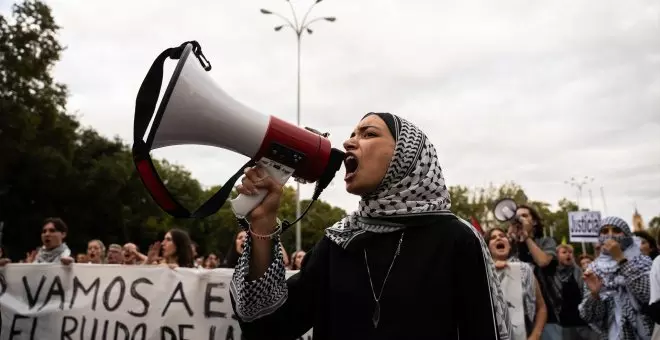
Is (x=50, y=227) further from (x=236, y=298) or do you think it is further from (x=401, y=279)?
(x=401, y=279)

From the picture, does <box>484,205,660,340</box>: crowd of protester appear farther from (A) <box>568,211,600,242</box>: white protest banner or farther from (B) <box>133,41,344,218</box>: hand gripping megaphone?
(A) <box>568,211,600,242</box>: white protest banner

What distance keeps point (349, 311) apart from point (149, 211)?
25003 mm

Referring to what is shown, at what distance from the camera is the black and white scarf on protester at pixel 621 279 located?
15.3 ft

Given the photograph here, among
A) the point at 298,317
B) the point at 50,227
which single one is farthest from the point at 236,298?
the point at 50,227

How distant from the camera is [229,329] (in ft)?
14.0

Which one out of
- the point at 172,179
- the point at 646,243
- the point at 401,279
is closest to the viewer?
the point at 401,279

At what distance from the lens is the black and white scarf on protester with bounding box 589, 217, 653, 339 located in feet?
15.3

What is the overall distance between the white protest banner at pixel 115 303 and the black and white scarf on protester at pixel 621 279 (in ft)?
8.42

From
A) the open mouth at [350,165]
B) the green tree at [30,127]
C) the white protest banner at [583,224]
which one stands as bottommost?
the open mouth at [350,165]

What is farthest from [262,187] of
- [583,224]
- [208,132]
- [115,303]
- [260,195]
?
[583,224]

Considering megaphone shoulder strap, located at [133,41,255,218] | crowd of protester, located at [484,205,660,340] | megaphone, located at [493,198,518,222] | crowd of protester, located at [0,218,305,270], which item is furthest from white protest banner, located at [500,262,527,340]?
megaphone shoulder strap, located at [133,41,255,218]

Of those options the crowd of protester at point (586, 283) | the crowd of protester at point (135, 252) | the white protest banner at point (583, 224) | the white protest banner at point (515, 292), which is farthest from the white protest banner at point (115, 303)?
the white protest banner at point (583, 224)

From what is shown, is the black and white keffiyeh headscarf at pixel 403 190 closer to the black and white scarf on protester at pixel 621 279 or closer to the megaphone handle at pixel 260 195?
the megaphone handle at pixel 260 195

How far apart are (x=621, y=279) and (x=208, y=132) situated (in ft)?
13.6
